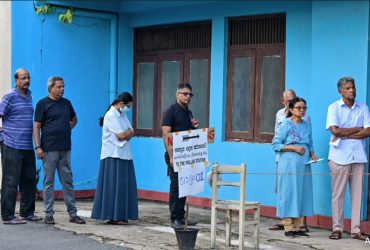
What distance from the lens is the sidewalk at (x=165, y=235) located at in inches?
318

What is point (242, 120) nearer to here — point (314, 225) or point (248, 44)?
point (248, 44)

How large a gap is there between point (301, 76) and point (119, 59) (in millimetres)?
3768

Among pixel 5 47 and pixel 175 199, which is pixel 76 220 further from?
pixel 5 47

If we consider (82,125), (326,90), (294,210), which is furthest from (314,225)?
(82,125)

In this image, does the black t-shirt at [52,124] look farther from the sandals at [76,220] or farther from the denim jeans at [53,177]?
the sandals at [76,220]

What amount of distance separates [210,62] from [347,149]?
10.8 feet

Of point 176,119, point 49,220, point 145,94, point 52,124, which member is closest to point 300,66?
point 176,119

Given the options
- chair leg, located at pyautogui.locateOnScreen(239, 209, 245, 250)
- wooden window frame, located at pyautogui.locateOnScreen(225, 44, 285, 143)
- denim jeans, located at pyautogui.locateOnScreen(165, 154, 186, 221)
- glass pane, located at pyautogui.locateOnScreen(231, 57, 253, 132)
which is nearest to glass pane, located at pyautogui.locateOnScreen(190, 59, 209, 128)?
glass pane, located at pyautogui.locateOnScreen(231, 57, 253, 132)

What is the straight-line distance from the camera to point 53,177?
361 inches

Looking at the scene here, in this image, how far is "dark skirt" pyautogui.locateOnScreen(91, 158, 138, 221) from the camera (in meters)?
9.21

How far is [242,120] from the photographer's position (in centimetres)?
1083

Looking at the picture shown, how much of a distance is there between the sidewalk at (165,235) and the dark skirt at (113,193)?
161 mm

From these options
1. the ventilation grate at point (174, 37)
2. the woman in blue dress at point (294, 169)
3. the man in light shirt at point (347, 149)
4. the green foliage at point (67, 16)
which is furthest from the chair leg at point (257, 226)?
the green foliage at point (67, 16)

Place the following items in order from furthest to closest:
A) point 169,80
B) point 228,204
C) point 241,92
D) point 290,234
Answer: point 169,80, point 241,92, point 290,234, point 228,204
